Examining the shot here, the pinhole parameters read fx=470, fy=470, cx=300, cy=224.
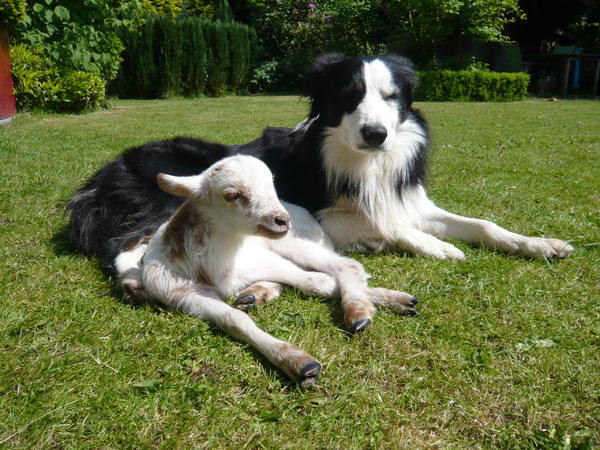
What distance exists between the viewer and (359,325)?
2.34m

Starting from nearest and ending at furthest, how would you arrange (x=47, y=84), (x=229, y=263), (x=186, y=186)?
(x=186, y=186) < (x=229, y=263) < (x=47, y=84)

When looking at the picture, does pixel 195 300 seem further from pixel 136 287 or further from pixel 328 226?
pixel 328 226

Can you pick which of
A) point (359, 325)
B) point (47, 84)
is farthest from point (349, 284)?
point (47, 84)

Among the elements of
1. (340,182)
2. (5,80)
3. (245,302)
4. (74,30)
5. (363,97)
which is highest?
(74,30)

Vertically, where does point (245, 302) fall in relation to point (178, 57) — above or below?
below

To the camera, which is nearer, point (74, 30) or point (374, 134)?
point (374, 134)

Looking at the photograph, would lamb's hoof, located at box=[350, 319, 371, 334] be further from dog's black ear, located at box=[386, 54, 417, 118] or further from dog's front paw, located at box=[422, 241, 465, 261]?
dog's black ear, located at box=[386, 54, 417, 118]

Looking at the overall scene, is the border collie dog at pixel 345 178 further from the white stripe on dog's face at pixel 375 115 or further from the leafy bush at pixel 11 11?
the leafy bush at pixel 11 11

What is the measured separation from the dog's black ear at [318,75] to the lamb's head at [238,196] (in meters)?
1.54

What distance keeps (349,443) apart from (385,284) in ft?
4.75

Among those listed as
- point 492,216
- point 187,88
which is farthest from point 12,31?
point 492,216

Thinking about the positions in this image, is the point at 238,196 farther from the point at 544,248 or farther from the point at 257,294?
the point at 544,248

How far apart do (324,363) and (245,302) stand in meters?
0.68

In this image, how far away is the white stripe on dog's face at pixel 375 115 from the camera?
3.32 m
